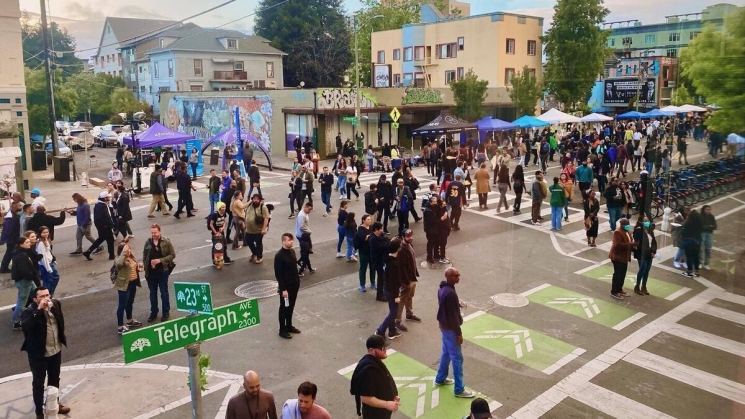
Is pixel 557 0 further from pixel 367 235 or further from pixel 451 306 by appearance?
pixel 451 306

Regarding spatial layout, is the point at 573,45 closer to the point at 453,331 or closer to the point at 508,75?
the point at 453,331

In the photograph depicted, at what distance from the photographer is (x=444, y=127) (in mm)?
30141

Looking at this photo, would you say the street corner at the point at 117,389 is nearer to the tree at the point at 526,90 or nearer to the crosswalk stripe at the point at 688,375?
the crosswalk stripe at the point at 688,375

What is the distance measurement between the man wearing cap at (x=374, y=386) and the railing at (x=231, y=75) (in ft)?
179

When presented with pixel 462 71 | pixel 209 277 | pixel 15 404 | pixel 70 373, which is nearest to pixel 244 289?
pixel 209 277

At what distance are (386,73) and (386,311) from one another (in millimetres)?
30195

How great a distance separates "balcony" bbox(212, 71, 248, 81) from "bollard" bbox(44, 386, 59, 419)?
53146 mm

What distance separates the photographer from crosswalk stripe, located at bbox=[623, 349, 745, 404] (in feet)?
25.3

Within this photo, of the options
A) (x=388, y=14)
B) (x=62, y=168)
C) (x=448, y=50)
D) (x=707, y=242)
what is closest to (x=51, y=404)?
(x=707, y=242)

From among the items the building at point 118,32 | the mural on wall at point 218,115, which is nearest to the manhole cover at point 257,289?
the mural on wall at point 218,115

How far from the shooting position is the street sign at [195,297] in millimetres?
4840

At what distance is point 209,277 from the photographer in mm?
12609

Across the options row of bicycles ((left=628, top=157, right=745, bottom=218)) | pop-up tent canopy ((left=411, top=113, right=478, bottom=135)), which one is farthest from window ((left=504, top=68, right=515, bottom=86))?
row of bicycles ((left=628, top=157, right=745, bottom=218))

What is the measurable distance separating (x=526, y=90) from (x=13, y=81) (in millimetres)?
23223
